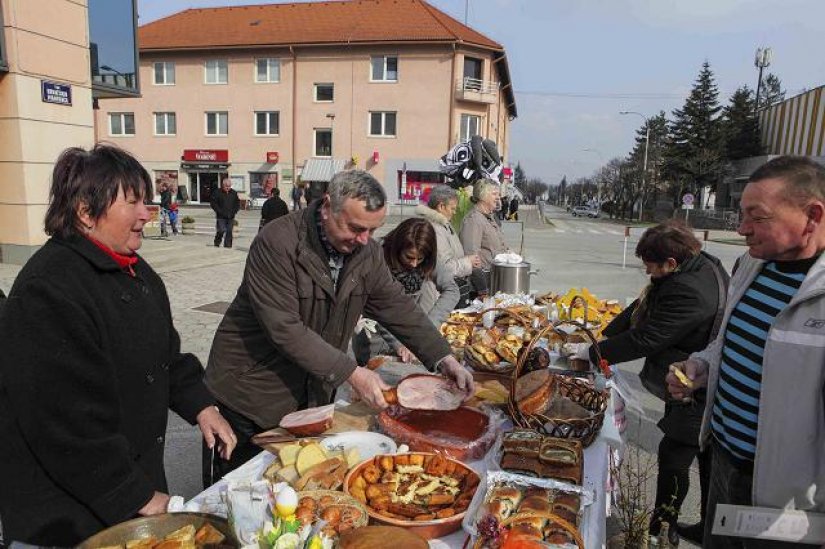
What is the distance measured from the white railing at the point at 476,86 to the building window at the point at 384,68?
3921mm

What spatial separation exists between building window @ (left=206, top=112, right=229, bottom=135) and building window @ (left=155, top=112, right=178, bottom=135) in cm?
231

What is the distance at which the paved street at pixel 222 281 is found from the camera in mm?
3918

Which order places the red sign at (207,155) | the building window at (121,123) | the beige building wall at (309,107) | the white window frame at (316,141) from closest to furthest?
1. the beige building wall at (309,107)
2. the white window frame at (316,141)
3. the red sign at (207,155)
4. the building window at (121,123)

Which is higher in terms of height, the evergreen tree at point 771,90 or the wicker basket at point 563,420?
the evergreen tree at point 771,90

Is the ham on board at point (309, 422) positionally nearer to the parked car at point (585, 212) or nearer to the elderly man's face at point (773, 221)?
the elderly man's face at point (773, 221)

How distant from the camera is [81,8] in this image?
29.1 feet

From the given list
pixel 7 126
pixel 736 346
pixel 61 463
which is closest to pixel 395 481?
pixel 61 463

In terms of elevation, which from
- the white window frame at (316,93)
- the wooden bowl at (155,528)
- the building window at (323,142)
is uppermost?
the white window frame at (316,93)

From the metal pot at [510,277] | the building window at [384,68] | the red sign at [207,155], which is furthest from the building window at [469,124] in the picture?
the metal pot at [510,277]

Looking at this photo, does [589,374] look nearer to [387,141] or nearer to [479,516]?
[479,516]

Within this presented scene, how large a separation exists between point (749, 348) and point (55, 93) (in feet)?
32.8

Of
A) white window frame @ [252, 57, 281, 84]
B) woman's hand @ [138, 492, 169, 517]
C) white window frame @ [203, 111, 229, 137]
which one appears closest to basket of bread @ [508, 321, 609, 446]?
woman's hand @ [138, 492, 169, 517]

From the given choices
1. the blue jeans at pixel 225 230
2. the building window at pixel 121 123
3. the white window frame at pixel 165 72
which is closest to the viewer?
the blue jeans at pixel 225 230

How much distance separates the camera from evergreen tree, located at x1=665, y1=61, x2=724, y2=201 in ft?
140
